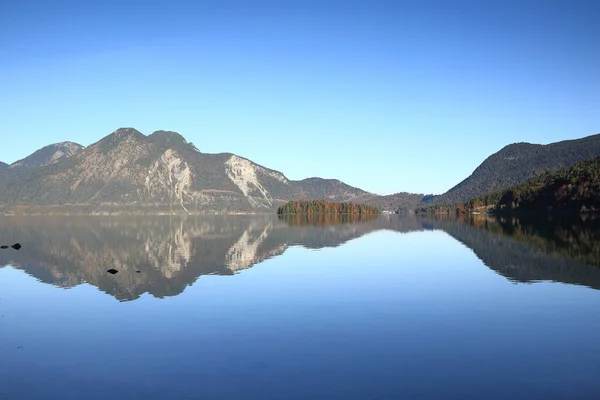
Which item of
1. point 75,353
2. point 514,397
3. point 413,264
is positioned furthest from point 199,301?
point 413,264

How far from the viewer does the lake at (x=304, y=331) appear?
82.0 feet

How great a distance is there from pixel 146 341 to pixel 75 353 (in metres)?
4.26

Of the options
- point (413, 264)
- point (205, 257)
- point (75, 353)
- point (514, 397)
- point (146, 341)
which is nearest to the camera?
point (514, 397)

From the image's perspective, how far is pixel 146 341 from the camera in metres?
33.3

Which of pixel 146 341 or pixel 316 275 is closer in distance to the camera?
pixel 146 341

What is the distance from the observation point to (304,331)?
35.1m

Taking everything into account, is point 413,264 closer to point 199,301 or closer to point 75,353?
point 199,301

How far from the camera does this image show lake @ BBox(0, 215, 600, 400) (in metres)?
25.0

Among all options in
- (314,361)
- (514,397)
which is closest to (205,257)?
(314,361)

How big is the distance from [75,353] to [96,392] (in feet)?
23.6

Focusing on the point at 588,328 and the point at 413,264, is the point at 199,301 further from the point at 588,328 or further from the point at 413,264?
the point at 413,264

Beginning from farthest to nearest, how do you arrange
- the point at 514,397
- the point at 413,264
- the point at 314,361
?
the point at 413,264 → the point at 314,361 → the point at 514,397

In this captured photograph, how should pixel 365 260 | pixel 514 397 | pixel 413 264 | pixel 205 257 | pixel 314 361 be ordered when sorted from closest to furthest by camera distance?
pixel 514 397
pixel 314 361
pixel 413 264
pixel 365 260
pixel 205 257

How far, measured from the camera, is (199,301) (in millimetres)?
46031
